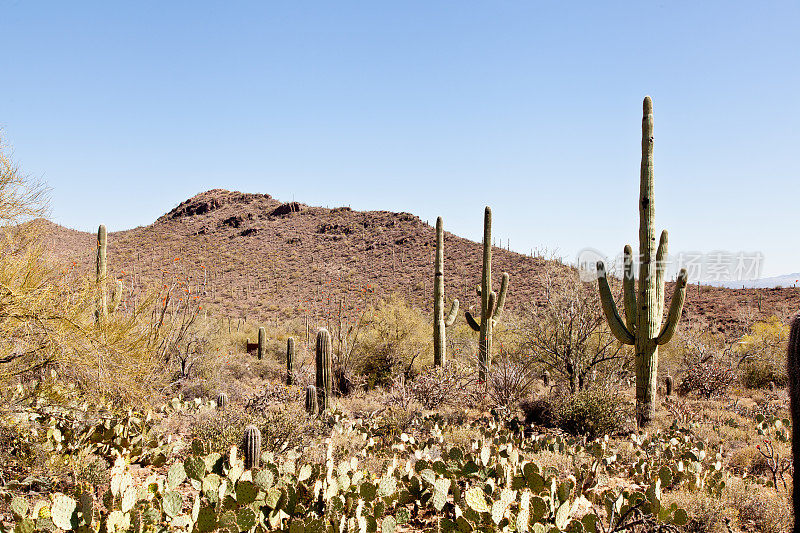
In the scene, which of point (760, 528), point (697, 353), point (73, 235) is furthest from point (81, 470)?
point (73, 235)

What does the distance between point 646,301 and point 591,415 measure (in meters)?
2.52

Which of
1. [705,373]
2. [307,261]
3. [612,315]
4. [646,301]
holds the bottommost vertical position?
[705,373]

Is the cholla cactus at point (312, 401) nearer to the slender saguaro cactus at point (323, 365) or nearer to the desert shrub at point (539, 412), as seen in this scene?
the slender saguaro cactus at point (323, 365)

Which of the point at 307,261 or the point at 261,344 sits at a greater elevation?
the point at 307,261

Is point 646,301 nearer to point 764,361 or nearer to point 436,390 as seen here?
point 436,390

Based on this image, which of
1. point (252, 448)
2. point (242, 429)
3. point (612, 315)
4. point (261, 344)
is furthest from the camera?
point (261, 344)

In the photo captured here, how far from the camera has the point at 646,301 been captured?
9148 mm

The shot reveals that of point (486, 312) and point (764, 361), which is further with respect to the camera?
point (764, 361)

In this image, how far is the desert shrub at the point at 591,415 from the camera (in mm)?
8016

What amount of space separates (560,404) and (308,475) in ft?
18.3

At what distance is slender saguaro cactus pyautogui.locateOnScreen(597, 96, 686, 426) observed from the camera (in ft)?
29.6

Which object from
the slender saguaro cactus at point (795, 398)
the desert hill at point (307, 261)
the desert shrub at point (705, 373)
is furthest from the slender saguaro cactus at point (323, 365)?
the desert hill at point (307, 261)

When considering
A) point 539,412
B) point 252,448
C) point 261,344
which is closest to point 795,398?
point 539,412

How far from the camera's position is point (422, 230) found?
44031 mm
